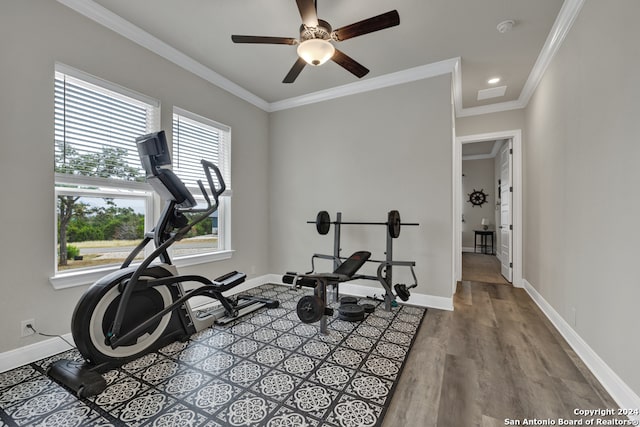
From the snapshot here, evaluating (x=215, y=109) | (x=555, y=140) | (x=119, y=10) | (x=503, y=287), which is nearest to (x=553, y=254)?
(x=555, y=140)

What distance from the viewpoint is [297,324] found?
2.82 meters

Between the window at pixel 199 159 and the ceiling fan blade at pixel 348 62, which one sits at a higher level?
the ceiling fan blade at pixel 348 62

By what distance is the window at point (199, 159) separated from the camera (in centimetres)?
333

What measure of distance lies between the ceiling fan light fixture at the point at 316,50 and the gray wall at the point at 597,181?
184cm

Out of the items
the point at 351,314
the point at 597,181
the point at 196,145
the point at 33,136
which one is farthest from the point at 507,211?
the point at 33,136

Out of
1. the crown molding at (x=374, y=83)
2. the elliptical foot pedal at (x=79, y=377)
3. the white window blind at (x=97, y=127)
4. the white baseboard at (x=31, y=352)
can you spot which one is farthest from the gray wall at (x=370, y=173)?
the elliptical foot pedal at (x=79, y=377)

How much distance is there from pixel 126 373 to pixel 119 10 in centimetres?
306

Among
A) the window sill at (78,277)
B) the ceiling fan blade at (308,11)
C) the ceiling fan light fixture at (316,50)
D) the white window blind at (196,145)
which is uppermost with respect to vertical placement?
the ceiling fan blade at (308,11)

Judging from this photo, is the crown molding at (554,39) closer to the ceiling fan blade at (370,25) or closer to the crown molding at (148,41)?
the ceiling fan blade at (370,25)

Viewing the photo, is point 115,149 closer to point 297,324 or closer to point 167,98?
point 167,98

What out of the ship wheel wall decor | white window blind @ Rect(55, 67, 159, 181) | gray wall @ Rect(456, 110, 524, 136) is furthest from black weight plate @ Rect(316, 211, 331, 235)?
the ship wheel wall decor

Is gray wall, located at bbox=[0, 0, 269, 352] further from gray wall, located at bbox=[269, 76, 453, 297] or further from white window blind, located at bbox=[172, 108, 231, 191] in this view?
gray wall, located at bbox=[269, 76, 453, 297]

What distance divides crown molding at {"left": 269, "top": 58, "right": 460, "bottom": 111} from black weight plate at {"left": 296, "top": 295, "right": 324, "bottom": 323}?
2949 millimetres

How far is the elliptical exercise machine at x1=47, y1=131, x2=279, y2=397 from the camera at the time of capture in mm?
1854
